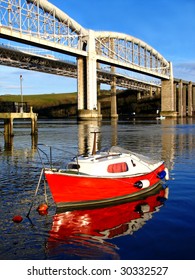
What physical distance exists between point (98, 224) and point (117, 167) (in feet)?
12.1

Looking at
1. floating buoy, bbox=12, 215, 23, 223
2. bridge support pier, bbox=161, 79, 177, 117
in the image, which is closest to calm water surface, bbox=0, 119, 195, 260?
floating buoy, bbox=12, 215, 23, 223

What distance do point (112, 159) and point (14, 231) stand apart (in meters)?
5.81

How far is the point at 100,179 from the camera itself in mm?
14688

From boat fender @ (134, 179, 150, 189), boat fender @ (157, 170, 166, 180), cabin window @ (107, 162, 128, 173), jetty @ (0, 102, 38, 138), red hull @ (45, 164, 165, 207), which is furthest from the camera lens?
jetty @ (0, 102, 38, 138)

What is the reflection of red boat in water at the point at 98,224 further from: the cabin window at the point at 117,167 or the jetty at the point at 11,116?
the jetty at the point at 11,116

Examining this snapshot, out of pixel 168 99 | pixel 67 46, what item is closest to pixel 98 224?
pixel 67 46

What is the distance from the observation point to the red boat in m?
14.2

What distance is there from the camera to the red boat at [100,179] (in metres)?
14.2

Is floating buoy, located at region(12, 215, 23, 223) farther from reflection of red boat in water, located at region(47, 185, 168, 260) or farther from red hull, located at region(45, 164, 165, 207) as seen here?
red hull, located at region(45, 164, 165, 207)

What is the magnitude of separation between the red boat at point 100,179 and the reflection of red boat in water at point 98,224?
22.3 inches

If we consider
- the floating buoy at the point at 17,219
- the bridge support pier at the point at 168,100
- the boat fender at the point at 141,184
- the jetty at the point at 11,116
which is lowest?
the floating buoy at the point at 17,219

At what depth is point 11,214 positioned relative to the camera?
1362 centimetres

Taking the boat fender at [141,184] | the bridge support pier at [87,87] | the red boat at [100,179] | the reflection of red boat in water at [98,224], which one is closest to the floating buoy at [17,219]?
the reflection of red boat in water at [98,224]
